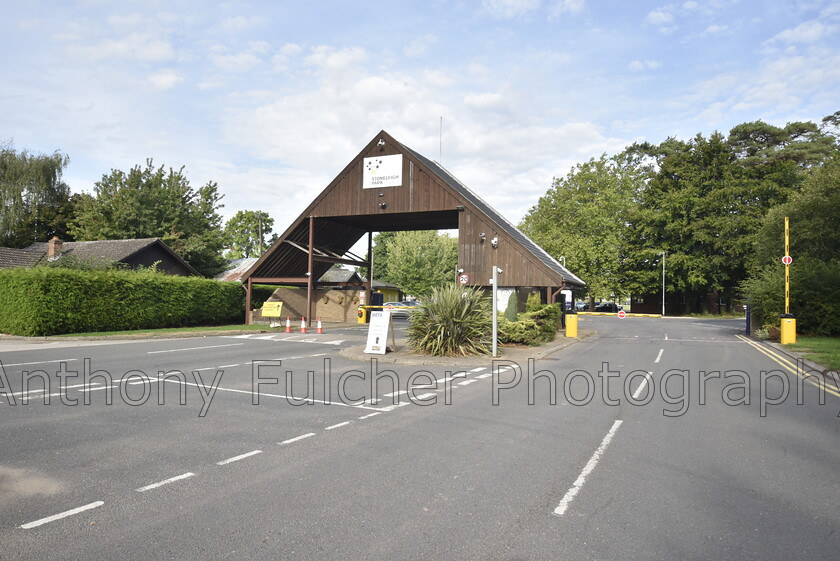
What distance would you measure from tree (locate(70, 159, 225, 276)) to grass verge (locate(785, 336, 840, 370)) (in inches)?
1477

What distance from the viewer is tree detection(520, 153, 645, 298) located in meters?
61.2

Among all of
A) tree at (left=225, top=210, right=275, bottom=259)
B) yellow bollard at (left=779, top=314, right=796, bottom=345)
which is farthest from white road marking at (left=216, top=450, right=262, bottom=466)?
tree at (left=225, top=210, right=275, bottom=259)

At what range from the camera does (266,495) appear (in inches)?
184

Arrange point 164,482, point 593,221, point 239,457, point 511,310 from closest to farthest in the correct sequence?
point 164,482 → point 239,457 → point 511,310 → point 593,221

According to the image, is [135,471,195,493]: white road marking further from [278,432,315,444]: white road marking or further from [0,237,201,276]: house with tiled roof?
[0,237,201,276]: house with tiled roof

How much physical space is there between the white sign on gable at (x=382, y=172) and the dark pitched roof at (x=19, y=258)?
66.1 ft

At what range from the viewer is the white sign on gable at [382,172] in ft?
96.0

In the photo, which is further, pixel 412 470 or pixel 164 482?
pixel 412 470

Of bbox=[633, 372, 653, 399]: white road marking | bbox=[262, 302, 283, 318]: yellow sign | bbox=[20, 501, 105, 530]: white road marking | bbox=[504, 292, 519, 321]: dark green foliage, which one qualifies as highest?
bbox=[504, 292, 519, 321]: dark green foliage

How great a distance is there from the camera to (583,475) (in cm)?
536

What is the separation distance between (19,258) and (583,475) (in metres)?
39.0

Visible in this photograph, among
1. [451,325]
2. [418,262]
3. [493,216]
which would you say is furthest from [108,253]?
[418,262]

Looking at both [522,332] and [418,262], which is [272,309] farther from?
[418,262]

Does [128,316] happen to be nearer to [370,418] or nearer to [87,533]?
[370,418]
